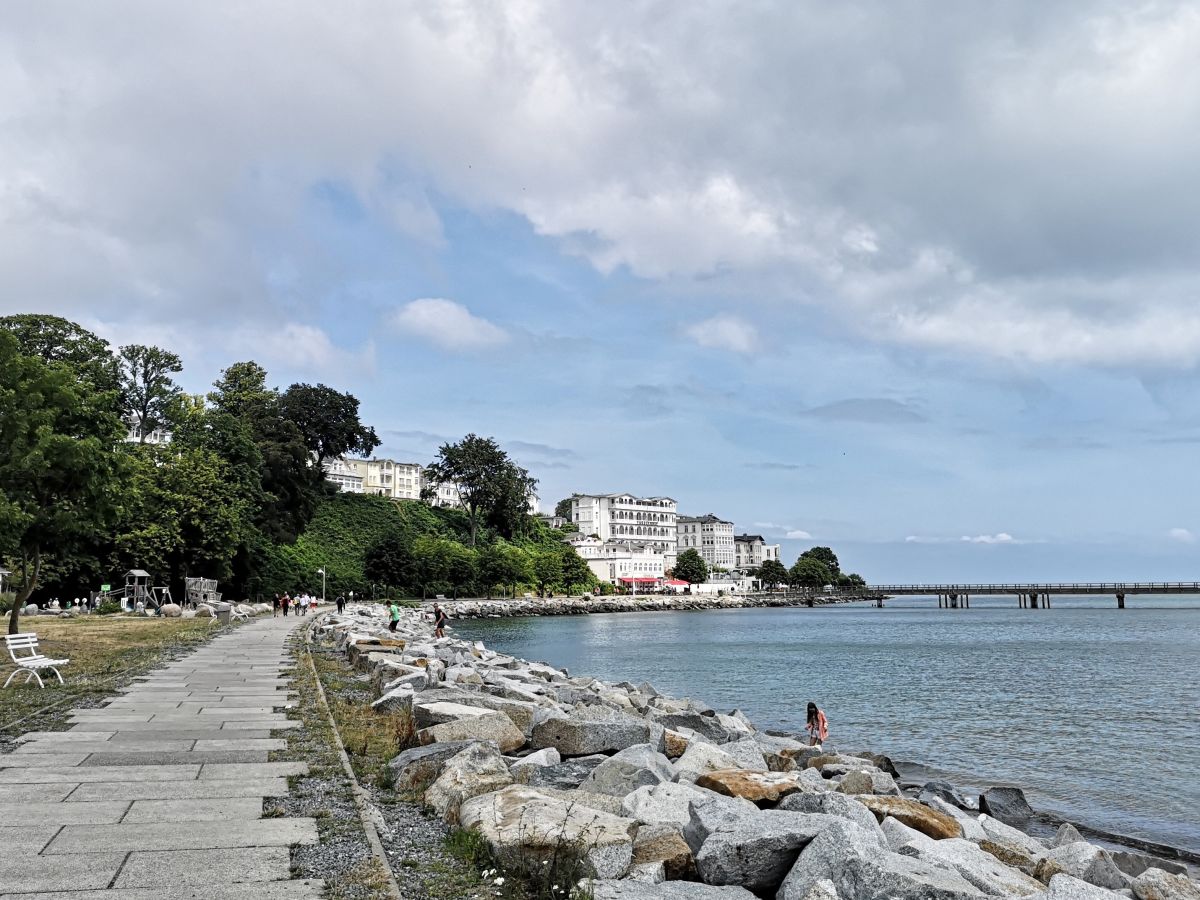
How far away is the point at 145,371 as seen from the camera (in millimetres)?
82438

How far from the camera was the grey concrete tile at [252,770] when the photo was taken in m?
9.38

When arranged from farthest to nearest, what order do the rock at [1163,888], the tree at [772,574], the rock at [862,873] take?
the tree at [772,574], the rock at [1163,888], the rock at [862,873]

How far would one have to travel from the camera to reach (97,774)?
30.8 feet

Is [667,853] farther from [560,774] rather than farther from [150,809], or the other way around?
[150,809]

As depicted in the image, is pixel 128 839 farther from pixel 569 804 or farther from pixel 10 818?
pixel 569 804

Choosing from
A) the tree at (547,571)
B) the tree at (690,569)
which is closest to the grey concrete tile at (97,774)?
the tree at (547,571)

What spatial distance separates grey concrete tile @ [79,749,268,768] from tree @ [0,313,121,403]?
56.8m

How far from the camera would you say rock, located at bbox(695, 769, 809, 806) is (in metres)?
9.15

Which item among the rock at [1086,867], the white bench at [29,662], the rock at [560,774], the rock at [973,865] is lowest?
the rock at [1086,867]

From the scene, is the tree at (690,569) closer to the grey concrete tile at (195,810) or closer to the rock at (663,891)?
the grey concrete tile at (195,810)

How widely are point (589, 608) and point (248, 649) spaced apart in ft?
298

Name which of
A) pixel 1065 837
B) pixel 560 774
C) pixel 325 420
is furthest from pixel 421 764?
pixel 325 420

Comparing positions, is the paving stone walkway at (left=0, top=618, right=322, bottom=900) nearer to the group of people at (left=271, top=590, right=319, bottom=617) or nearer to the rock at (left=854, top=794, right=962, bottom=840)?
the rock at (left=854, top=794, right=962, bottom=840)

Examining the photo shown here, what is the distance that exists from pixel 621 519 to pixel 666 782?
168433 millimetres
